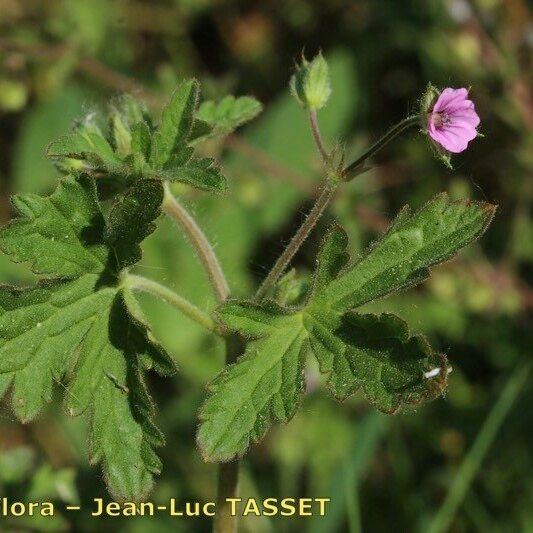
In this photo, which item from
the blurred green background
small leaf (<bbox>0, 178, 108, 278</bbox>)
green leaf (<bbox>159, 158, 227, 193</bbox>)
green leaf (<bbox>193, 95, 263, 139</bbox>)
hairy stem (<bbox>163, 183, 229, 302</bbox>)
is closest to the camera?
green leaf (<bbox>159, 158, 227, 193</bbox>)

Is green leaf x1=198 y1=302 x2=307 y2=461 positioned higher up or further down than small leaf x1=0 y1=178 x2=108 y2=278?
further down

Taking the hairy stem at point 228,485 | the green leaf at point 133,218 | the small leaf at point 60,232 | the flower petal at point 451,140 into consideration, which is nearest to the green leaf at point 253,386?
the hairy stem at point 228,485

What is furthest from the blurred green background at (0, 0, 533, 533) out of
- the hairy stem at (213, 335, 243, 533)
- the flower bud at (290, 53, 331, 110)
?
the flower bud at (290, 53, 331, 110)

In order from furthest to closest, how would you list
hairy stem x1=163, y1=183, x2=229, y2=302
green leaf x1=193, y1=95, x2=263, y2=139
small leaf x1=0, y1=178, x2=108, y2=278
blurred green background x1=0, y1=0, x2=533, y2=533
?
blurred green background x1=0, y1=0, x2=533, y2=533, green leaf x1=193, y1=95, x2=263, y2=139, hairy stem x1=163, y1=183, x2=229, y2=302, small leaf x1=0, y1=178, x2=108, y2=278

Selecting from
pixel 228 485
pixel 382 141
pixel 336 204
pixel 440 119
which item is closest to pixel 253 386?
pixel 228 485

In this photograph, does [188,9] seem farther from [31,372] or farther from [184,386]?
[31,372]

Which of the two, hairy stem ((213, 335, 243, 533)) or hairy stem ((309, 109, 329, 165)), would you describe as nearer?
hairy stem ((309, 109, 329, 165))

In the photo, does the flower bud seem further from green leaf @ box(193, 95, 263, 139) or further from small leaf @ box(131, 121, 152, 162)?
small leaf @ box(131, 121, 152, 162)
